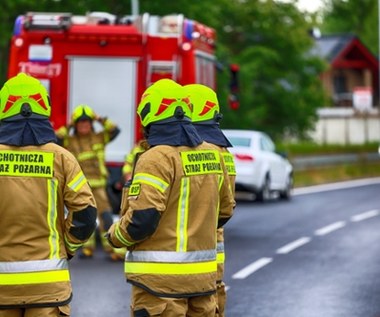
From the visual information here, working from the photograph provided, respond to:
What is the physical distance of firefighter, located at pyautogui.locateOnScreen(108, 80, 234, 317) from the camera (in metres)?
6.37

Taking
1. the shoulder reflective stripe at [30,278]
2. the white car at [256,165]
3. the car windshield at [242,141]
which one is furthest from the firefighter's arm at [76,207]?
the car windshield at [242,141]

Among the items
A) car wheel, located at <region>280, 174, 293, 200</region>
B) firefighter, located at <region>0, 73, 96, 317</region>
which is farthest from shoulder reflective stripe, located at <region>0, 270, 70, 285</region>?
car wheel, located at <region>280, 174, 293, 200</region>

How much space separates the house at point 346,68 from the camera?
77.6 m

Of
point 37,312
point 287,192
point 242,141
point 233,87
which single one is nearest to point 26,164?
point 37,312

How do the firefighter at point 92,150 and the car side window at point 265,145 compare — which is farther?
the car side window at point 265,145

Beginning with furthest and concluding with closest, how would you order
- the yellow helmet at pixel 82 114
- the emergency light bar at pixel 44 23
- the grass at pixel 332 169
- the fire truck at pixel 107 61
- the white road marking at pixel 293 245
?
the grass at pixel 332 169 → the emergency light bar at pixel 44 23 → the fire truck at pixel 107 61 → the white road marking at pixel 293 245 → the yellow helmet at pixel 82 114

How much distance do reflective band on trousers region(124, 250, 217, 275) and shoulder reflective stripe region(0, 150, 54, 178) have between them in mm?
622

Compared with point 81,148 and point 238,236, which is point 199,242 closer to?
point 81,148

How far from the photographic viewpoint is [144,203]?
20.7 feet

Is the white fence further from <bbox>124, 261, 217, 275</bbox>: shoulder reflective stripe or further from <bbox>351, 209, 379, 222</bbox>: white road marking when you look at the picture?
<bbox>124, 261, 217, 275</bbox>: shoulder reflective stripe

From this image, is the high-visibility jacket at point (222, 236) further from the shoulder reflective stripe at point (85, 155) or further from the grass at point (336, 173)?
the grass at point (336, 173)

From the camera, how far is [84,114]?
13.8 metres

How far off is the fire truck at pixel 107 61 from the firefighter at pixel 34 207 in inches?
410

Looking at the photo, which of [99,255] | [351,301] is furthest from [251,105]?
[351,301]
